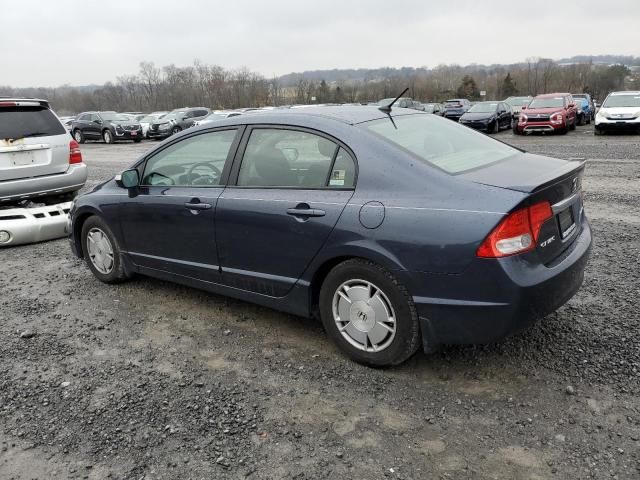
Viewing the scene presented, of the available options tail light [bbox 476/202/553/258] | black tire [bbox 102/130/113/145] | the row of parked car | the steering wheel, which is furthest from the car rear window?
black tire [bbox 102/130/113/145]

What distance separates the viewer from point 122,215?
4719mm

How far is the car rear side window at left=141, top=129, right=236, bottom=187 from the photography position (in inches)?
160

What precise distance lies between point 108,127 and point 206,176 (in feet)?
84.3

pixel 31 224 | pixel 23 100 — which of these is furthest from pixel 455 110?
pixel 31 224

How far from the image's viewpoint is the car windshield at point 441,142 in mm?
3348

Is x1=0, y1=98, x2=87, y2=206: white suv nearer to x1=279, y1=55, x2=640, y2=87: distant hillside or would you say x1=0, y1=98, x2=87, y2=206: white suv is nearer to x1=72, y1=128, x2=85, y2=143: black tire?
x1=72, y1=128, x2=85, y2=143: black tire

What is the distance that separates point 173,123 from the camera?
94.7 feet

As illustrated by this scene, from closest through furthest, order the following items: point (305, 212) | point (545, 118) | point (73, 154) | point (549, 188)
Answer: point (549, 188), point (305, 212), point (73, 154), point (545, 118)

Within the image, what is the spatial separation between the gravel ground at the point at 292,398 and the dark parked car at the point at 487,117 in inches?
745

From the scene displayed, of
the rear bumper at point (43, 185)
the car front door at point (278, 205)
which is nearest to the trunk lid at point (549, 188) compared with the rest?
the car front door at point (278, 205)

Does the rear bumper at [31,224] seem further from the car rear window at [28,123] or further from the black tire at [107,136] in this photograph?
the black tire at [107,136]

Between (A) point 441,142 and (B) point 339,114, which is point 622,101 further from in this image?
(B) point 339,114

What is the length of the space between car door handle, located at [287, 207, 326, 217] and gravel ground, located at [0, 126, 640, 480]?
0.97 metres

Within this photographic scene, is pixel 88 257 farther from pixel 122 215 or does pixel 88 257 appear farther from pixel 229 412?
pixel 229 412
